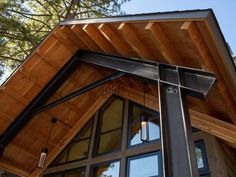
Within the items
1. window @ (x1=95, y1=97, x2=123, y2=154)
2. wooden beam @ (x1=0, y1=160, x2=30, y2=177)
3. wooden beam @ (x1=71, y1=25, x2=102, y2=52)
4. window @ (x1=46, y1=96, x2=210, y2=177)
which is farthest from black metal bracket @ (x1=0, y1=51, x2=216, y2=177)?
wooden beam @ (x1=0, y1=160, x2=30, y2=177)

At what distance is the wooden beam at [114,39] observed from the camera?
4.23m

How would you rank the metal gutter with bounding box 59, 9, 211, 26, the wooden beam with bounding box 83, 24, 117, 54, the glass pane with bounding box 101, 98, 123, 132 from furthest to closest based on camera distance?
the glass pane with bounding box 101, 98, 123, 132, the wooden beam with bounding box 83, 24, 117, 54, the metal gutter with bounding box 59, 9, 211, 26

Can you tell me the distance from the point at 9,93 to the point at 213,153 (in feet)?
13.5

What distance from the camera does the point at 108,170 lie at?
A: 5.26 m

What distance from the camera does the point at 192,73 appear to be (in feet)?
9.94

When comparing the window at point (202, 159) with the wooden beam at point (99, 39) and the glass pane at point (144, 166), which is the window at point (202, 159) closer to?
the glass pane at point (144, 166)

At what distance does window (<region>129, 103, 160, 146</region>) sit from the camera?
5.04 meters

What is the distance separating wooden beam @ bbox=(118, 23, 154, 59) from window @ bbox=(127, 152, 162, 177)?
1839mm

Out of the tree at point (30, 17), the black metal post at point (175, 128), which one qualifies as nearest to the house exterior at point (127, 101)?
the black metal post at point (175, 128)

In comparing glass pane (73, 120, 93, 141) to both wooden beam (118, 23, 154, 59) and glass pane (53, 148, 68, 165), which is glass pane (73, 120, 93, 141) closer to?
glass pane (53, 148, 68, 165)

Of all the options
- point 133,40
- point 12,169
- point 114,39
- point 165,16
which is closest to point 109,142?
point 114,39

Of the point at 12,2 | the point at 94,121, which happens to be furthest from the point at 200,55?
the point at 12,2

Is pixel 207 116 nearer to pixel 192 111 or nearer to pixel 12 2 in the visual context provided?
pixel 192 111

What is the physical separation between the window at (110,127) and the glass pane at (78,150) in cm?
38
